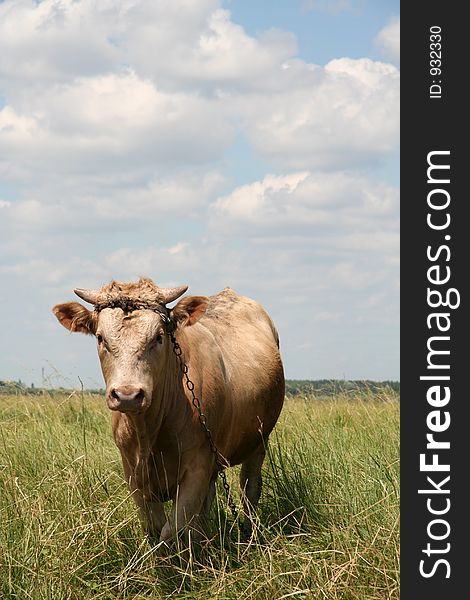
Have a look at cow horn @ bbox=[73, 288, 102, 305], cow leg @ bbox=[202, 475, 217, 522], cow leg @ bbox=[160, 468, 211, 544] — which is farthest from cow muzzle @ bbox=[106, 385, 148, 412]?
cow leg @ bbox=[202, 475, 217, 522]

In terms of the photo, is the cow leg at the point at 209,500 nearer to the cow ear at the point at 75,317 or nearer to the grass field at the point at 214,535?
the grass field at the point at 214,535

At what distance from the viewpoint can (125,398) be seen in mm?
5645

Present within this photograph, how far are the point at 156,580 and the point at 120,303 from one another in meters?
1.79

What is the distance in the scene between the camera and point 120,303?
6.26 m

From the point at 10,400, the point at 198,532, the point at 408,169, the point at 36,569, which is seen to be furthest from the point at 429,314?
the point at 10,400

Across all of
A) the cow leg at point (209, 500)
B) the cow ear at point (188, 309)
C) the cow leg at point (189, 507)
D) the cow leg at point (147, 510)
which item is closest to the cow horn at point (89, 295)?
the cow ear at point (188, 309)

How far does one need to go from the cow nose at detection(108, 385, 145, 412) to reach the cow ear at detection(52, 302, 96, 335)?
935 mm

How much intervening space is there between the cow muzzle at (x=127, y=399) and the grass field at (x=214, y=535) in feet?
3.16

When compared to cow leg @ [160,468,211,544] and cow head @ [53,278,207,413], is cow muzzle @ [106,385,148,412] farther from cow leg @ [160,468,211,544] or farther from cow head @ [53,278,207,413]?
cow leg @ [160,468,211,544]

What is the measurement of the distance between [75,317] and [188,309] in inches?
31.1

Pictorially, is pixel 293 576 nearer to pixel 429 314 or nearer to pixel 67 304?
pixel 429 314

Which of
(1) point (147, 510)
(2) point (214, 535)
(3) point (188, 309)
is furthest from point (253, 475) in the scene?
(3) point (188, 309)

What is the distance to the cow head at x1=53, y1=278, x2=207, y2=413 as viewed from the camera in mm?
5754

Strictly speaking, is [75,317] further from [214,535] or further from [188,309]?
[214,535]
